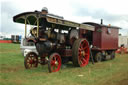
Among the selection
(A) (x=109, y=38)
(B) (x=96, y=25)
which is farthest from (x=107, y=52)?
(B) (x=96, y=25)

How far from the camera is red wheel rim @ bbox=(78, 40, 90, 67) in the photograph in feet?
27.5

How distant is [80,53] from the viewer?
328 inches

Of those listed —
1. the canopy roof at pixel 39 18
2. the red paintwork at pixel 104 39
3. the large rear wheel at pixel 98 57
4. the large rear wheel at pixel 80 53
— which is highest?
the canopy roof at pixel 39 18

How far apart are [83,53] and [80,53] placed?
267 mm

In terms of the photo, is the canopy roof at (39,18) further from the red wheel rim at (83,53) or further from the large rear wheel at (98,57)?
the large rear wheel at (98,57)

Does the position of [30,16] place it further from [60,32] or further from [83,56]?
[83,56]

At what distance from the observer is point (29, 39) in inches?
269

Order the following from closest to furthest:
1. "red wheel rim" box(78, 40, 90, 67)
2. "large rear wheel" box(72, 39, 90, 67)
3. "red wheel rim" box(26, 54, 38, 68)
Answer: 1. "red wheel rim" box(26, 54, 38, 68)
2. "large rear wheel" box(72, 39, 90, 67)
3. "red wheel rim" box(78, 40, 90, 67)

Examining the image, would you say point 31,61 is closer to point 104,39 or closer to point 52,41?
point 52,41

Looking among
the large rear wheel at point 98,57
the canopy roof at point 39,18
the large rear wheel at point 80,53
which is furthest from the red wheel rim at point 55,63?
the large rear wheel at point 98,57

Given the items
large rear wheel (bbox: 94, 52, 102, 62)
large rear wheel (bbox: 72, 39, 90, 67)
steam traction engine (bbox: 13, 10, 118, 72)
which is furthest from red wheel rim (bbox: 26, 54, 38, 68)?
large rear wheel (bbox: 94, 52, 102, 62)

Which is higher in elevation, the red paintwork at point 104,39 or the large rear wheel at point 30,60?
the red paintwork at point 104,39

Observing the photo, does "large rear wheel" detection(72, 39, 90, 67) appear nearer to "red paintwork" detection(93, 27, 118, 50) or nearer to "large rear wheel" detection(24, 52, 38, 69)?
"large rear wheel" detection(24, 52, 38, 69)

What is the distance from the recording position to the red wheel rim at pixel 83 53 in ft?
27.5
